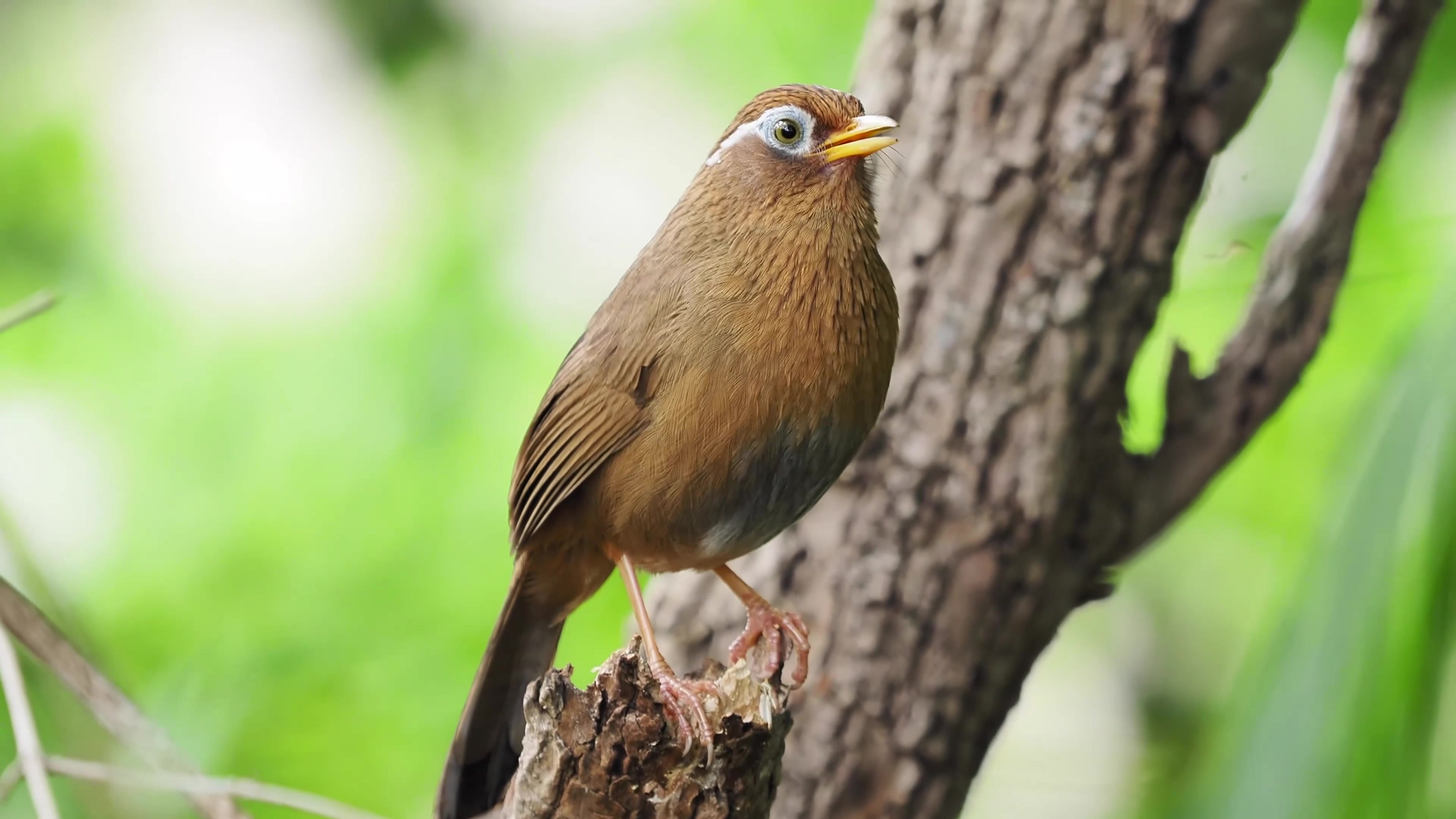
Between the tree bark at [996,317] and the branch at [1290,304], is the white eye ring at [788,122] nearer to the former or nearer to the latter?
the tree bark at [996,317]

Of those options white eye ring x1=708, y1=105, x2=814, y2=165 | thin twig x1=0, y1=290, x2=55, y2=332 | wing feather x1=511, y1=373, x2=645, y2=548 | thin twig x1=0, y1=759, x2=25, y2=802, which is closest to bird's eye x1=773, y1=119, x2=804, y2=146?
white eye ring x1=708, y1=105, x2=814, y2=165

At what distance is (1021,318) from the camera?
3.27 m

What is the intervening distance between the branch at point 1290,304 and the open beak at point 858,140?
5.08 feet

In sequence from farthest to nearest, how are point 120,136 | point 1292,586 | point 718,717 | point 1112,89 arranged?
1. point 120,136
2. point 1292,586
3. point 1112,89
4. point 718,717

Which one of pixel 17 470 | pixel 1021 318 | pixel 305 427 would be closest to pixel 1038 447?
pixel 1021 318

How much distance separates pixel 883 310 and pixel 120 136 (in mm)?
3404

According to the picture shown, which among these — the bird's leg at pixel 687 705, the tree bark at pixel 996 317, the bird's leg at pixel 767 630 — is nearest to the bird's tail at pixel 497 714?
the bird's leg at pixel 767 630

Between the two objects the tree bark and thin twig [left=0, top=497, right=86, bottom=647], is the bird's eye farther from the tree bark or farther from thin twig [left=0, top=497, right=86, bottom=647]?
thin twig [left=0, top=497, right=86, bottom=647]

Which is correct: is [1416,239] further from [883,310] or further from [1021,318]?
Answer: [883,310]

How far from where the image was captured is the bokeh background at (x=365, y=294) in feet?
14.3

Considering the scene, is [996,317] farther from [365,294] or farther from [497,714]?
[365,294]

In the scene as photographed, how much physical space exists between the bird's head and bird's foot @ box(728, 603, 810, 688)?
99 cm

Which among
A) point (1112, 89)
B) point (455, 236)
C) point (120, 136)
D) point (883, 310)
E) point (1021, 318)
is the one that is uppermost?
point (120, 136)

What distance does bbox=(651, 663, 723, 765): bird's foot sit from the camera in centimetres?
210
